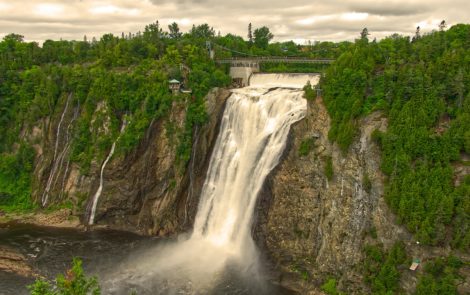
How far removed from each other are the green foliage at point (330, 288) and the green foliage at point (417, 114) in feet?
30.4

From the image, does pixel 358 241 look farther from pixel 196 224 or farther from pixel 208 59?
pixel 208 59

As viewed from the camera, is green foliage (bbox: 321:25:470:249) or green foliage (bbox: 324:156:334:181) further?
green foliage (bbox: 324:156:334:181)

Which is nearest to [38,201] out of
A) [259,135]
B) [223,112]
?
[223,112]

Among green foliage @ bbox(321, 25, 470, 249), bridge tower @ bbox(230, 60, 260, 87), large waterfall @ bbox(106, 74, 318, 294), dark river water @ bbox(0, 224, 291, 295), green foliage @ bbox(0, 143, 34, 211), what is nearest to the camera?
green foliage @ bbox(321, 25, 470, 249)

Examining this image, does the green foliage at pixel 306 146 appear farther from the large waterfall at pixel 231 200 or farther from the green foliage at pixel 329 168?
the large waterfall at pixel 231 200

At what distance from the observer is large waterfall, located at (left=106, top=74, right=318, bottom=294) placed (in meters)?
43.3

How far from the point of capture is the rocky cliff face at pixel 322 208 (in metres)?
37.6

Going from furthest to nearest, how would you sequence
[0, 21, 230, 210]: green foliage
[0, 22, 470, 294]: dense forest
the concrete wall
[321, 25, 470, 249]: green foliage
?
the concrete wall → [0, 21, 230, 210]: green foliage → [0, 22, 470, 294]: dense forest → [321, 25, 470, 249]: green foliage

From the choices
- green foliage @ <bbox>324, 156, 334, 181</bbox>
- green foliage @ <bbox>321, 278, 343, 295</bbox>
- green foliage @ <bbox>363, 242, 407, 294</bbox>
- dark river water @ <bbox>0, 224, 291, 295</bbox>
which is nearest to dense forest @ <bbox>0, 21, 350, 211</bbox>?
dark river water @ <bbox>0, 224, 291, 295</bbox>

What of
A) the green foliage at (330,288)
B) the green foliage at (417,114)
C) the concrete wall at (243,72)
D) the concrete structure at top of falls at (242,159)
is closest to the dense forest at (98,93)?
the concrete wall at (243,72)

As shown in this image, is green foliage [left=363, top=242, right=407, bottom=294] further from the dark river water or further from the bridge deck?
the bridge deck

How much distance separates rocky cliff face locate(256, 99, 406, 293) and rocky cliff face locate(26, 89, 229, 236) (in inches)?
453

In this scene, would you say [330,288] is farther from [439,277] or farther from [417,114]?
[417,114]

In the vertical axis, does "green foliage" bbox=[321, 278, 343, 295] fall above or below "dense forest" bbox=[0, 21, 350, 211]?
below
